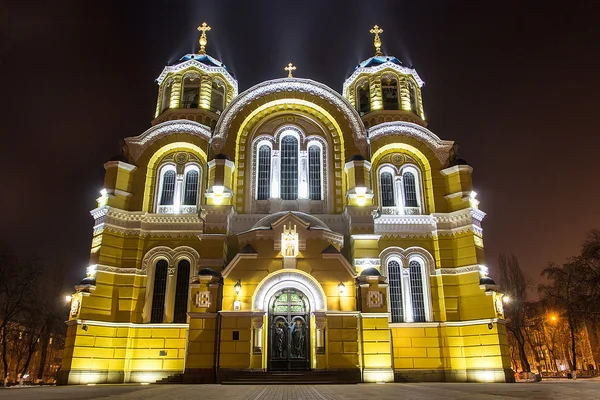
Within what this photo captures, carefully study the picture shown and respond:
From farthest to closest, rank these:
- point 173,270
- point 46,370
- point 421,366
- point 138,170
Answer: point 46,370, point 138,170, point 173,270, point 421,366

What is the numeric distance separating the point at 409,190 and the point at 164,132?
50.2ft

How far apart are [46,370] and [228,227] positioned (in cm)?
4869

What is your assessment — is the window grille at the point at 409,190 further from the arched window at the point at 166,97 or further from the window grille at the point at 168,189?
the arched window at the point at 166,97

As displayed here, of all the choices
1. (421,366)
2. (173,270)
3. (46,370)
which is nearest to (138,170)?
(173,270)

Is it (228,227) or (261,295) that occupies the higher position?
(228,227)

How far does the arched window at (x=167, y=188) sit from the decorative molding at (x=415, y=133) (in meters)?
12.3

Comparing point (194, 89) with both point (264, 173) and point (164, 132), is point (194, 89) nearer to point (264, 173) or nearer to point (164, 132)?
point (164, 132)

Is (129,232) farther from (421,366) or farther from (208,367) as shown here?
(421,366)

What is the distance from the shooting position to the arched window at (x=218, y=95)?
104 ft

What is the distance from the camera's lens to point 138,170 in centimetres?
2744

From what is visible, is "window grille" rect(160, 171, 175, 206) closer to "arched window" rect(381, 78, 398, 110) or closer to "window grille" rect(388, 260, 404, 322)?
"window grille" rect(388, 260, 404, 322)

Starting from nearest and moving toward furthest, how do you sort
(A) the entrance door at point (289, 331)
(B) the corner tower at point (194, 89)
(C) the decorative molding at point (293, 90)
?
(A) the entrance door at point (289, 331) → (C) the decorative molding at point (293, 90) → (B) the corner tower at point (194, 89)

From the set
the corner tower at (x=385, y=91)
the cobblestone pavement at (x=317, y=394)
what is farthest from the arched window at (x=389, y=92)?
the cobblestone pavement at (x=317, y=394)

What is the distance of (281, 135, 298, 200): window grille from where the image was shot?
87.6 feet
